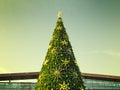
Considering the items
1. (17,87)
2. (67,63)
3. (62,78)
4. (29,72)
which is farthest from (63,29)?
(17,87)

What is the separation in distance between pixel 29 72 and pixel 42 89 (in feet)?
88.3

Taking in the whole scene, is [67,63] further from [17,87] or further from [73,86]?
[17,87]

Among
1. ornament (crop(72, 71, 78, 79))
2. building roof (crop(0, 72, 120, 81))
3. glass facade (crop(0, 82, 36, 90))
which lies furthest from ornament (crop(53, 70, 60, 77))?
glass facade (crop(0, 82, 36, 90))

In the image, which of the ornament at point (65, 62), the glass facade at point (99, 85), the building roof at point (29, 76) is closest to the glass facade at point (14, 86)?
the building roof at point (29, 76)

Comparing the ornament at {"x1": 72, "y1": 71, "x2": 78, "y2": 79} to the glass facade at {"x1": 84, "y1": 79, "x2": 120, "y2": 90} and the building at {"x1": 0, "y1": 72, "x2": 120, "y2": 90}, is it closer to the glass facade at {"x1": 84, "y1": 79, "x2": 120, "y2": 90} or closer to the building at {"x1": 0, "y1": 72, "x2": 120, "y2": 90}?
the building at {"x1": 0, "y1": 72, "x2": 120, "y2": 90}

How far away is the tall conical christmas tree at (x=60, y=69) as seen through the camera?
43.8ft

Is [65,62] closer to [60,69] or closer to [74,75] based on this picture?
[60,69]

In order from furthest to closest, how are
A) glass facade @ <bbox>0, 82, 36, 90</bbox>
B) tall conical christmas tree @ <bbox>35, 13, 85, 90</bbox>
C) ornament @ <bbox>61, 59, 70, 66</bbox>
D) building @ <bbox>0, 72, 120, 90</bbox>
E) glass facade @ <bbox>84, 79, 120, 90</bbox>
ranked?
1. glass facade @ <bbox>84, 79, 120, 90</bbox>
2. glass facade @ <bbox>0, 82, 36, 90</bbox>
3. building @ <bbox>0, 72, 120, 90</bbox>
4. ornament @ <bbox>61, 59, 70, 66</bbox>
5. tall conical christmas tree @ <bbox>35, 13, 85, 90</bbox>

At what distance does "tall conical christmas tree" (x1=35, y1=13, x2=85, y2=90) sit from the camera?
13359mm

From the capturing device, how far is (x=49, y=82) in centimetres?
1350

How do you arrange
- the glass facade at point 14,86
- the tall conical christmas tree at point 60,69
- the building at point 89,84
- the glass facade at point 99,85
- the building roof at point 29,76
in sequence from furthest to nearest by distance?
the glass facade at point 99,85 → the glass facade at point 14,86 → the building at point 89,84 → the building roof at point 29,76 → the tall conical christmas tree at point 60,69

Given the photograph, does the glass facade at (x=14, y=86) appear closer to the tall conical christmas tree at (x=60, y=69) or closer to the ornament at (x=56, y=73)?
the tall conical christmas tree at (x=60, y=69)

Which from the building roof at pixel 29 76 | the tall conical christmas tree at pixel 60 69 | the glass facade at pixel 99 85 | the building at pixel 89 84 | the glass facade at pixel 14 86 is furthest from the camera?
the glass facade at pixel 99 85

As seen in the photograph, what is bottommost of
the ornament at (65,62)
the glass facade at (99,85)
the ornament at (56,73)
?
the glass facade at (99,85)
